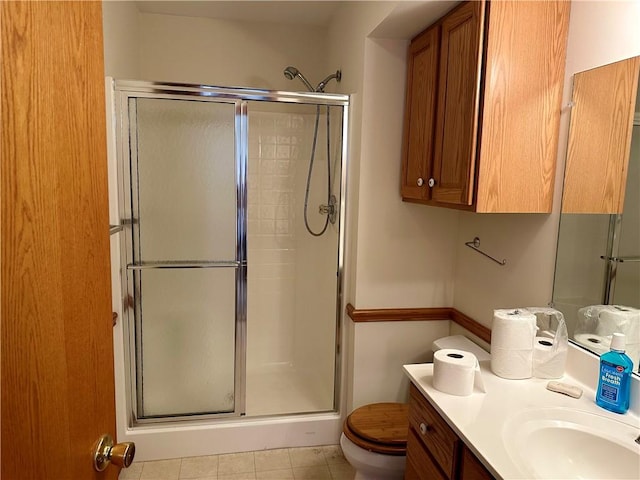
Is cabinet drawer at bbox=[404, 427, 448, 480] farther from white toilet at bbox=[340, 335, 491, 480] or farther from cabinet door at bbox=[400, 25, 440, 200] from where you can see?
cabinet door at bbox=[400, 25, 440, 200]

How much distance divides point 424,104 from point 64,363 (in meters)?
1.80

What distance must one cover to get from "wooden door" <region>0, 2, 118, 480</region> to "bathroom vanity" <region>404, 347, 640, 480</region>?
90 cm

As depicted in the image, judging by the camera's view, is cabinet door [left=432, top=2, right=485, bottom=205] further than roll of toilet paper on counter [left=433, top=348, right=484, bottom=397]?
Yes

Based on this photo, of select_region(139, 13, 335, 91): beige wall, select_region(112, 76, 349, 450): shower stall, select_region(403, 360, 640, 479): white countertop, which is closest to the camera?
select_region(403, 360, 640, 479): white countertop

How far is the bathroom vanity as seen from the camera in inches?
A: 46.5

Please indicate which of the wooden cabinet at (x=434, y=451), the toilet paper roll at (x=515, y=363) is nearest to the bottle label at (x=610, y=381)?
the toilet paper roll at (x=515, y=363)

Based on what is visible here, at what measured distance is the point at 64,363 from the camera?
764 mm

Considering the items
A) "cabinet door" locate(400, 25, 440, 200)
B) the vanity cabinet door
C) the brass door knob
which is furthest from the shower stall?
the brass door knob

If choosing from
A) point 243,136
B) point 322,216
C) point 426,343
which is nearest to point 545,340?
point 426,343

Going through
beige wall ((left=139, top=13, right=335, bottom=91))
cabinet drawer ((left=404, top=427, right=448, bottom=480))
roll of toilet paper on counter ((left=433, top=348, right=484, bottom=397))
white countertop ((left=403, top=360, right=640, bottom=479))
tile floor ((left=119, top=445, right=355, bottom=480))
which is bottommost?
tile floor ((left=119, top=445, right=355, bottom=480))

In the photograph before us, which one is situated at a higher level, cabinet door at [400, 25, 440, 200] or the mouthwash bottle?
cabinet door at [400, 25, 440, 200]

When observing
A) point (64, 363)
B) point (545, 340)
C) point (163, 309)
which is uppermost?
point (64, 363)

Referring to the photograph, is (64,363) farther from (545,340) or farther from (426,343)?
(426,343)

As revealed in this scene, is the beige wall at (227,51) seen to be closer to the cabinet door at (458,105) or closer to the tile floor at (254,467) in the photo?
the cabinet door at (458,105)
